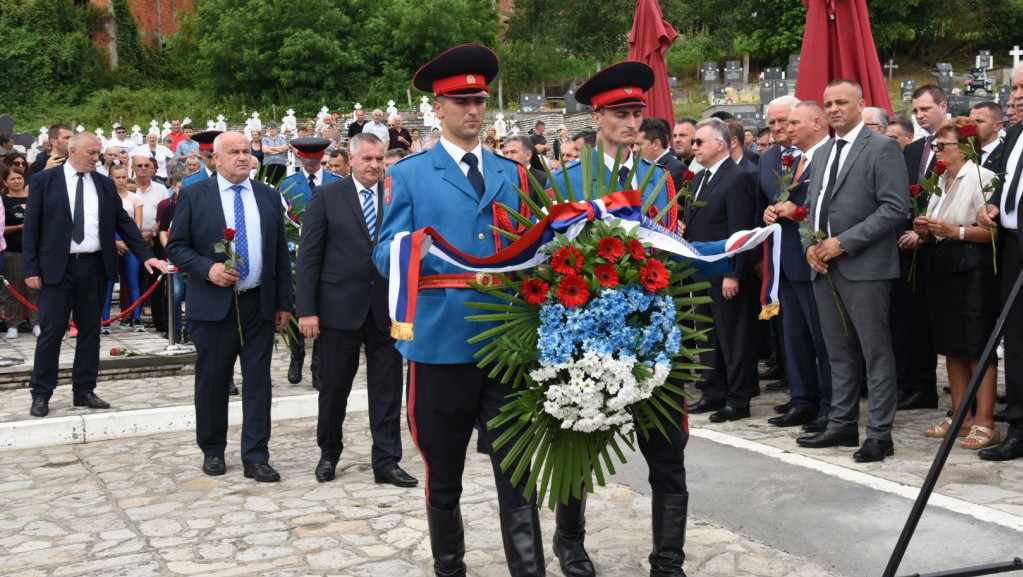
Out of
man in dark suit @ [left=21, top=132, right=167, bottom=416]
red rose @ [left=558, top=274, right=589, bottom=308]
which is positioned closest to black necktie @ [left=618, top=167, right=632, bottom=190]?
red rose @ [left=558, top=274, right=589, bottom=308]

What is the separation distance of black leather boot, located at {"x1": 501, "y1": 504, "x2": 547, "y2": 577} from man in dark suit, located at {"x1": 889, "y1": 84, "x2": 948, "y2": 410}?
4.82 m

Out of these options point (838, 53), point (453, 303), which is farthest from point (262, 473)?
point (838, 53)

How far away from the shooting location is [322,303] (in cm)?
691

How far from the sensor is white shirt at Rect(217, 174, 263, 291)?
23.3 feet

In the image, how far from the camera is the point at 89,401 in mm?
9125

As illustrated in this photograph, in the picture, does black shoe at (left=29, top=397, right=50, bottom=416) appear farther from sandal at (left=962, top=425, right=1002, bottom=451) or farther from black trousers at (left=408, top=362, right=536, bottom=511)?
sandal at (left=962, top=425, right=1002, bottom=451)

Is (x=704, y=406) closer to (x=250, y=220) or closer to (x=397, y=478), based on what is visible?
(x=397, y=478)

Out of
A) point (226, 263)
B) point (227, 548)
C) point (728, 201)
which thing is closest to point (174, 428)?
point (226, 263)

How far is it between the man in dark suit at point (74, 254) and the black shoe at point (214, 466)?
2.46 metres

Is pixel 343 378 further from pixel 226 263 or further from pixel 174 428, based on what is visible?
pixel 174 428

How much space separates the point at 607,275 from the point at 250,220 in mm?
3884

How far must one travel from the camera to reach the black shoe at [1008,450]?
639 cm

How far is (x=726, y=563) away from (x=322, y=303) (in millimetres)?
3242

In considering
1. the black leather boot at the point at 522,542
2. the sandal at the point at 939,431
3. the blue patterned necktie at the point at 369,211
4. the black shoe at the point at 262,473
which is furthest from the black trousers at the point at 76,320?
the sandal at the point at 939,431
